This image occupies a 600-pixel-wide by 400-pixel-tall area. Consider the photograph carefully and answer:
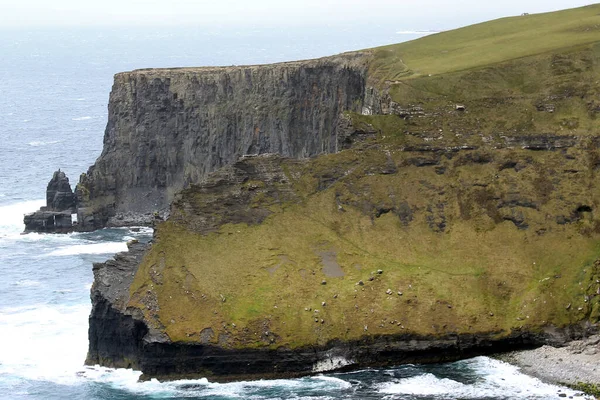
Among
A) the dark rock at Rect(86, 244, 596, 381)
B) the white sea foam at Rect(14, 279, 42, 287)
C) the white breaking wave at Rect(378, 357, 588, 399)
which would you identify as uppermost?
the white sea foam at Rect(14, 279, 42, 287)

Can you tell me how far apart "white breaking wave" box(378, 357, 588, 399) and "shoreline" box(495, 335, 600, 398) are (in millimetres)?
1039

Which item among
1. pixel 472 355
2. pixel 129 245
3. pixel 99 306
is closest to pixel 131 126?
pixel 129 245

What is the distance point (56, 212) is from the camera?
15612 cm

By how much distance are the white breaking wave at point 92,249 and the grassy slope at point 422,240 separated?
33760 millimetres

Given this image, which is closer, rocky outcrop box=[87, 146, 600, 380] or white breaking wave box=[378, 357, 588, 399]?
white breaking wave box=[378, 357, 588, 399]

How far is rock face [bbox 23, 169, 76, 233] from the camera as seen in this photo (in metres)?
155

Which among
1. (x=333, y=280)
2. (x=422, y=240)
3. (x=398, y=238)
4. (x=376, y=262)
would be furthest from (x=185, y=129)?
(x=333, y=280)

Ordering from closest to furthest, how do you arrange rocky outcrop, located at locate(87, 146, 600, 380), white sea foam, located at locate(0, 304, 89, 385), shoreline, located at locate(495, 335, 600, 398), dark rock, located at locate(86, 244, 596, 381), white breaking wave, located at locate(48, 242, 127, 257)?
shoreline, located at locate(495, 335, 600, 398) → dark rock, located at locate(86, 244, 596, 381) → rocky outcrop, located at locate(87, 146, 600, 380) → white sea foam, located at locate(0, 304, 89, 385) → white breaking wave, located at locate(48, 242, 127, 257)

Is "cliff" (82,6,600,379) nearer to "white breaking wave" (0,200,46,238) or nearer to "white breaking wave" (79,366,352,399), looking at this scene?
"white breaking wave" (79,366,352,399)

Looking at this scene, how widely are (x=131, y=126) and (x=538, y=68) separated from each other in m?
56.6

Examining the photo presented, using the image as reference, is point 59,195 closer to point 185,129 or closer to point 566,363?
point 185,129

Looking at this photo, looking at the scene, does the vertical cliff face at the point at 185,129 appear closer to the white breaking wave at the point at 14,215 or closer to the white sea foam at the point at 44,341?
the white breaking wave at the point at 14,215

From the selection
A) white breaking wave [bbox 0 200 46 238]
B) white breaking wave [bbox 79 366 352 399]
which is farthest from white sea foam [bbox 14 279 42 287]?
white breaking wave [bbox 79 366 352 399]

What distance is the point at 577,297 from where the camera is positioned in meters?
105
